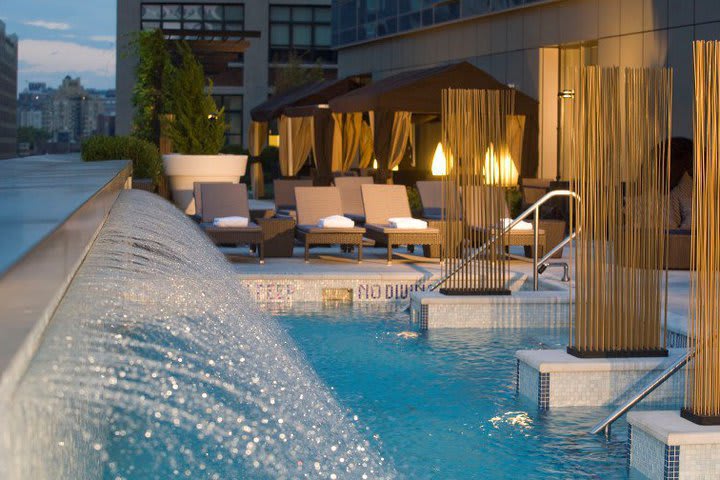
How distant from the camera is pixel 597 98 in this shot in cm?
647

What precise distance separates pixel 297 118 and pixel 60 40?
59.1m

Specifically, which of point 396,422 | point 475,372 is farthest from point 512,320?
point 396,422

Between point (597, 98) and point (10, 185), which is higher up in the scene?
point (597, 98)

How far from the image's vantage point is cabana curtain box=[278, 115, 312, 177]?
85.4 ft

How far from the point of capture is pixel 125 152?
14930mm

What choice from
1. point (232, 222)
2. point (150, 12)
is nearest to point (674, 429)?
point (232, 222)

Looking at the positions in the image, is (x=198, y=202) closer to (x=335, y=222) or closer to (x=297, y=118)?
(x=335, y=222)

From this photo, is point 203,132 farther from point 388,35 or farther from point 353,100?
point 388,35

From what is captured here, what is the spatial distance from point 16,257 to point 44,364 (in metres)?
0.25

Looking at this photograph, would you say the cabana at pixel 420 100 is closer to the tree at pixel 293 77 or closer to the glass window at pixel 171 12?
the tree at pixel 293 77

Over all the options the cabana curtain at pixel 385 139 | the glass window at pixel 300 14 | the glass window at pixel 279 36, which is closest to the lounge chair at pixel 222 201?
the cabana curtain at pixel 385 139

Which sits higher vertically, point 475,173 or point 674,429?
point 475,173

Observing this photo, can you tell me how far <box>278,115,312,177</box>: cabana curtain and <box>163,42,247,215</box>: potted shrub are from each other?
234 inches

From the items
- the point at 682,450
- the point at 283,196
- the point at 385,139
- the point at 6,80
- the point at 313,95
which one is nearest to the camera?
the point at 682,450
